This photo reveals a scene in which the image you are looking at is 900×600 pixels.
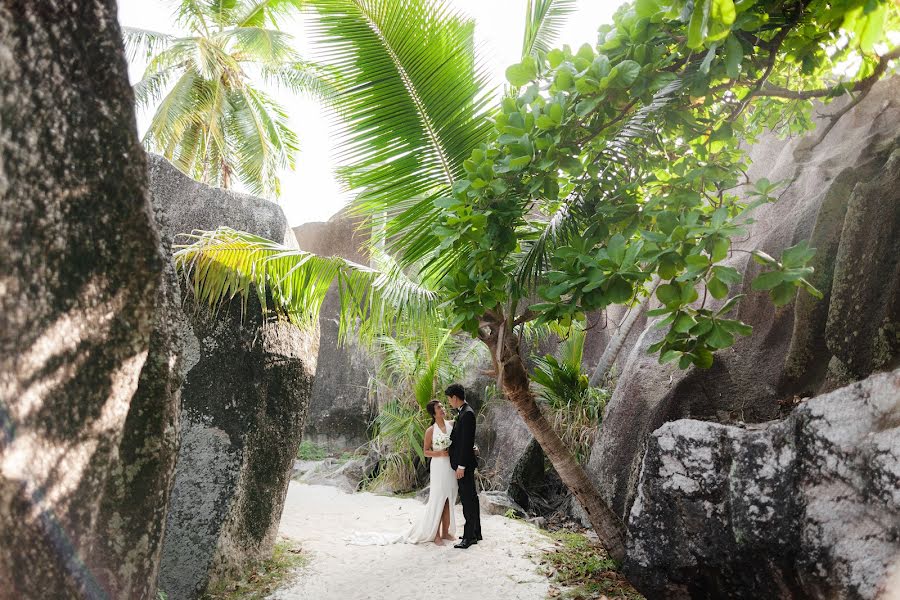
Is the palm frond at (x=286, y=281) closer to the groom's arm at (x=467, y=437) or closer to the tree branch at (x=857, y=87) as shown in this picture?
the groom's arm at (x=467, y=437)

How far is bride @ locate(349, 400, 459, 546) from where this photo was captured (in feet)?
19.1

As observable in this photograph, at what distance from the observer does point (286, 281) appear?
15.5ft

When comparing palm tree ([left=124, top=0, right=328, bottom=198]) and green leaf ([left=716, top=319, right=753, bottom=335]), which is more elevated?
palm tree ([left=124, top=0, right=328, bottom=198])

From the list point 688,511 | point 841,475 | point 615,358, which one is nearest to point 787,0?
point 841,475

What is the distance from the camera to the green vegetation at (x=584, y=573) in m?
4.12

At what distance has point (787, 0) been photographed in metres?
2.43

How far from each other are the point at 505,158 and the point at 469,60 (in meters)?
1.62

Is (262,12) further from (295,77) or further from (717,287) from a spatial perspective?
(717,287)

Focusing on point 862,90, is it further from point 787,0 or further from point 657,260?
point 657,260

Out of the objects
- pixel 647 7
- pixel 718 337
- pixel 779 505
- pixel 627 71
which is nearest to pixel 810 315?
pixel 779 505

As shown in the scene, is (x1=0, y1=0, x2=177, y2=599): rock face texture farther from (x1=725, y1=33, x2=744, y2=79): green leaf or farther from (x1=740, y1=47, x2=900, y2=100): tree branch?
(x1=740, y1=47, x2=900, y2=100): tree branch

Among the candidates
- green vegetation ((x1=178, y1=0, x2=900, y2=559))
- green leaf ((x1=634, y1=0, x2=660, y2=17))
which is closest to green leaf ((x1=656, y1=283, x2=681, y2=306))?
green vegetation ((x1=178, y1=0, x2=900, y2=559))

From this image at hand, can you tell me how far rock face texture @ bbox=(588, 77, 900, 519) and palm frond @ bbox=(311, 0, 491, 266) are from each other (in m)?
2.21

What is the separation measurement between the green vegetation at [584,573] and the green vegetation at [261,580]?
203 centimetres
